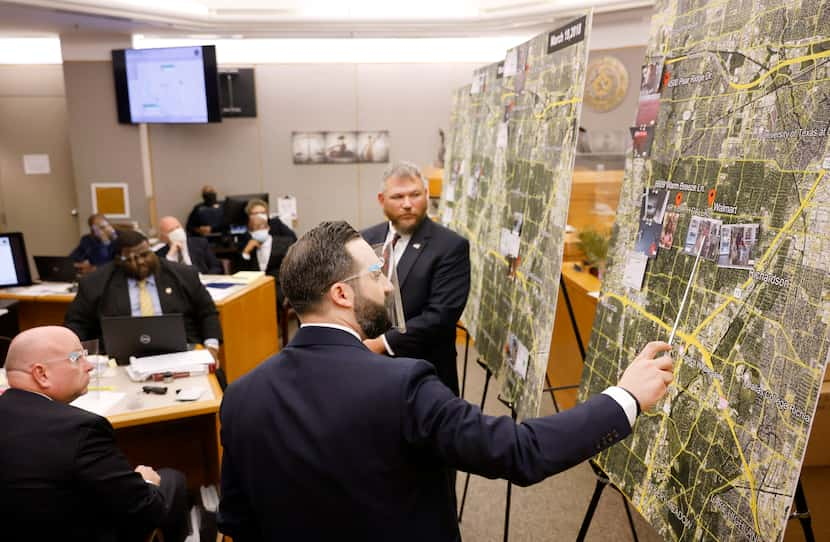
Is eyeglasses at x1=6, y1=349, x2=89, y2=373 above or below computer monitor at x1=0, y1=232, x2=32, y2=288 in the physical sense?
above

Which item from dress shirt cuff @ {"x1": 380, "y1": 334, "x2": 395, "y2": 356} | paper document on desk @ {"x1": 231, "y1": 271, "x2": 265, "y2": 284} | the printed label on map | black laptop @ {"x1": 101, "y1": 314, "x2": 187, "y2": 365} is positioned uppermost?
the printed label on map

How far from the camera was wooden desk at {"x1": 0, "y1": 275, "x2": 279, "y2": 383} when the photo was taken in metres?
4.38

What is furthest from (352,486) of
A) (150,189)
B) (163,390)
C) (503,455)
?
(150,189)

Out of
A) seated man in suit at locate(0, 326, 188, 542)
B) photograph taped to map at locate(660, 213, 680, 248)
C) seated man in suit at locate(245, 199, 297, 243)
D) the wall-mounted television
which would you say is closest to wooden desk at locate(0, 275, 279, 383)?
seated man in suit at locate(245, 199, 297, 243)

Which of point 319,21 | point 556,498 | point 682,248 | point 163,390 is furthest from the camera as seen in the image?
point 319,21

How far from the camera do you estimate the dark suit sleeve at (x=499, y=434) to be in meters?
1.21

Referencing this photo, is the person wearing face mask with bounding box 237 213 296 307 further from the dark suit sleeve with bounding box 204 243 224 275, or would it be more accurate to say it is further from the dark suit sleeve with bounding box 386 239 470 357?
the dark suit sleeve with bounding box 386 239 470 357

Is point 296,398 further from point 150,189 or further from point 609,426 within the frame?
point 150,189

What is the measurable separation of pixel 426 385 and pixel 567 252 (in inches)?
142

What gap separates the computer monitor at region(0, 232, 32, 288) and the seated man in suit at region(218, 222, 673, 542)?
420 cm

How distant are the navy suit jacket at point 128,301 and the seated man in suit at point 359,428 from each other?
2440mm

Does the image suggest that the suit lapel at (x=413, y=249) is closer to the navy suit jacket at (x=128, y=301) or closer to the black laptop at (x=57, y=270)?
the navy suit jacket at (x=128, y=301)

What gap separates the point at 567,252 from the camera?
4.67m

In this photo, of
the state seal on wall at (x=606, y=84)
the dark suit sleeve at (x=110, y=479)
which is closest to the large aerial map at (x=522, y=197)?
the dark suit sleeve at (x=110, y=479)
